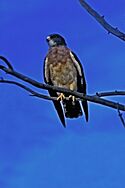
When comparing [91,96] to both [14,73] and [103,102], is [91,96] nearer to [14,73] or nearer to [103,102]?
[103,102]

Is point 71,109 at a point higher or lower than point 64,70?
lower

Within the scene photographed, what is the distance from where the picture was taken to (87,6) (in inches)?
105

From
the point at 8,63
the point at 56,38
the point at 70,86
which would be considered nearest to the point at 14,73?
the point at 8,63

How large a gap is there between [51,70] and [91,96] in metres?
7.24

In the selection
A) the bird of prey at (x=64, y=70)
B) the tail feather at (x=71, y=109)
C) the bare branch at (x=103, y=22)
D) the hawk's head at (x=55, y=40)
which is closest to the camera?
the bare branch at (x=103, y=22)

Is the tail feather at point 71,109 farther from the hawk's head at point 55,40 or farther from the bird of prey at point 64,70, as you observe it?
the hawk's head at point 55,40

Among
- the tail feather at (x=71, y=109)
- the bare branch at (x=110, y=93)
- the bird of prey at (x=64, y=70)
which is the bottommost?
the bare branch at (x=110, y=93)

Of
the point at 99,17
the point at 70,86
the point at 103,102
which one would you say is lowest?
the point at 103,102

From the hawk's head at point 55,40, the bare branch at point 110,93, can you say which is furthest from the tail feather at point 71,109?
the bare branch at point 110,93

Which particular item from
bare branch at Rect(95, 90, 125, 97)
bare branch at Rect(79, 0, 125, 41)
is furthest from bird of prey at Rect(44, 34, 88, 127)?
bare branch at Rect(79, 0, 125, 41)

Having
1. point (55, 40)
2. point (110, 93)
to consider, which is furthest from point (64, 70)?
point (110, 93)

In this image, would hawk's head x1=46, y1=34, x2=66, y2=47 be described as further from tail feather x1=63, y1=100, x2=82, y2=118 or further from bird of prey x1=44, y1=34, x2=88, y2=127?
tail feather x1=63, y1=100, x2=82, y2=118

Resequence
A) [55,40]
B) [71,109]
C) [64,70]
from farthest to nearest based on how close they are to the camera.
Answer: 1. [55,40]
2. [64,70]
3. [71,109]

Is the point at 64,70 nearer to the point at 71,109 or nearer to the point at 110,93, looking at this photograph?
the point at 71,109
